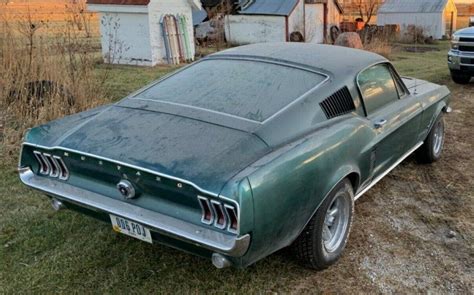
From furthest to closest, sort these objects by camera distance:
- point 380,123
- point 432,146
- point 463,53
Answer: point 463,53, point 432,146, point 380,123

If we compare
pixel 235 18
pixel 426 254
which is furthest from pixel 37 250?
pixel 235 18

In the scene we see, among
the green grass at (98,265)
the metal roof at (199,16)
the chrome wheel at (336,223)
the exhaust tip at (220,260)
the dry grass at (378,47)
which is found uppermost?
the metal roof at (199,16)

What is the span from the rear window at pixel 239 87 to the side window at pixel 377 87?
0.54 metres

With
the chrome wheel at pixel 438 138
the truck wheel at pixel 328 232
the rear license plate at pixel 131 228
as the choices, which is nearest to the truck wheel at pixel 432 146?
the chrome wheel at pixel 438 138

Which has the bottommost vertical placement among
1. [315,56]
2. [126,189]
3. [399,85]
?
[126,189]

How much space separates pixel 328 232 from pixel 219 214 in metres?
1.16

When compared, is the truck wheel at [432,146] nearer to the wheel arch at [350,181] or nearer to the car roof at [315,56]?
the car roof at [315,56]

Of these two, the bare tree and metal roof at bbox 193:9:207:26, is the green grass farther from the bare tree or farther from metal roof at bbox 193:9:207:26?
the bare tree

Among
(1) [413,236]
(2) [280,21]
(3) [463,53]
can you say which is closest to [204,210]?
(1) [413,236]

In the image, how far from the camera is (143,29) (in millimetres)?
14336

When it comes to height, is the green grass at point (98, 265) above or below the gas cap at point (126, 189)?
below

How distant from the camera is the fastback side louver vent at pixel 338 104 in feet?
11.1

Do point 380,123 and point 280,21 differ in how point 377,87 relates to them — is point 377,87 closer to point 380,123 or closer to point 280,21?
point 380,123

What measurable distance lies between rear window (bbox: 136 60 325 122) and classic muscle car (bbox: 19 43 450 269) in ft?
0.05
